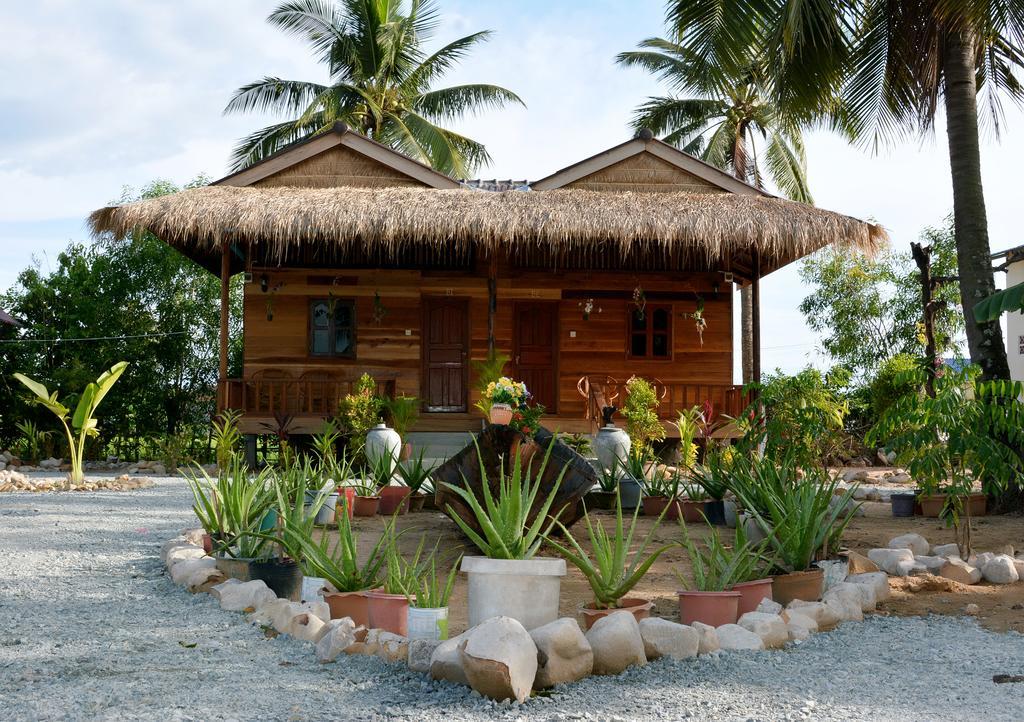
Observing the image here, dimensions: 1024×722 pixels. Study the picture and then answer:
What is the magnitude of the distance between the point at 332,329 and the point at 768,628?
37.0 feet

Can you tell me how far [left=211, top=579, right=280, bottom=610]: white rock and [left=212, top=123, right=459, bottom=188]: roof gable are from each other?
34.2ft

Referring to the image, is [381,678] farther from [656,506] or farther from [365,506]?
[656,506]

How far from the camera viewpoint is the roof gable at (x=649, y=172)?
14609mm

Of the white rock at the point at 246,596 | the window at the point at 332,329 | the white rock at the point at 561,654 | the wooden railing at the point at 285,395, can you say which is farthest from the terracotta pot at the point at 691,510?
the window at the point at 332,329

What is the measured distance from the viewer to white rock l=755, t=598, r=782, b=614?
14.4ft

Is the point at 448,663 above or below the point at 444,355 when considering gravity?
below

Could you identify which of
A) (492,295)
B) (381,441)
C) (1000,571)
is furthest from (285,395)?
(1000,571)

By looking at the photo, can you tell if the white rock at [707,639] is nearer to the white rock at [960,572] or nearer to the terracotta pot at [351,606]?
the terracotta pot at [351,606]

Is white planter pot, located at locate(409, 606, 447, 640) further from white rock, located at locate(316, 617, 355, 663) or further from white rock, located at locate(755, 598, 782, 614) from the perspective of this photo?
white rock, located at locate(755, 598, 782, 614)

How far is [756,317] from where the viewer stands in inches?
539

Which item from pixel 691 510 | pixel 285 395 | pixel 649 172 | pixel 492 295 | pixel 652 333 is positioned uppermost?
pixel 649 172

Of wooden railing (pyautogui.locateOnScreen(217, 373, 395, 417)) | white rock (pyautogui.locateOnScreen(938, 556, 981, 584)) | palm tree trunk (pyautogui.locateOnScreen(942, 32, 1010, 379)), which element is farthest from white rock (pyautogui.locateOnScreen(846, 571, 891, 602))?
wooden railing (pyautogui.locateOnScreen(217, 373, 395, 417))

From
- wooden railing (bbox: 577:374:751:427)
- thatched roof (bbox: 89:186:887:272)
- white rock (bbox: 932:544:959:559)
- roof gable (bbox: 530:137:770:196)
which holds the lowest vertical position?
white rock (bbox: 932:544:959:559)

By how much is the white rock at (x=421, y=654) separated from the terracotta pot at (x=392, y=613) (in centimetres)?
36
